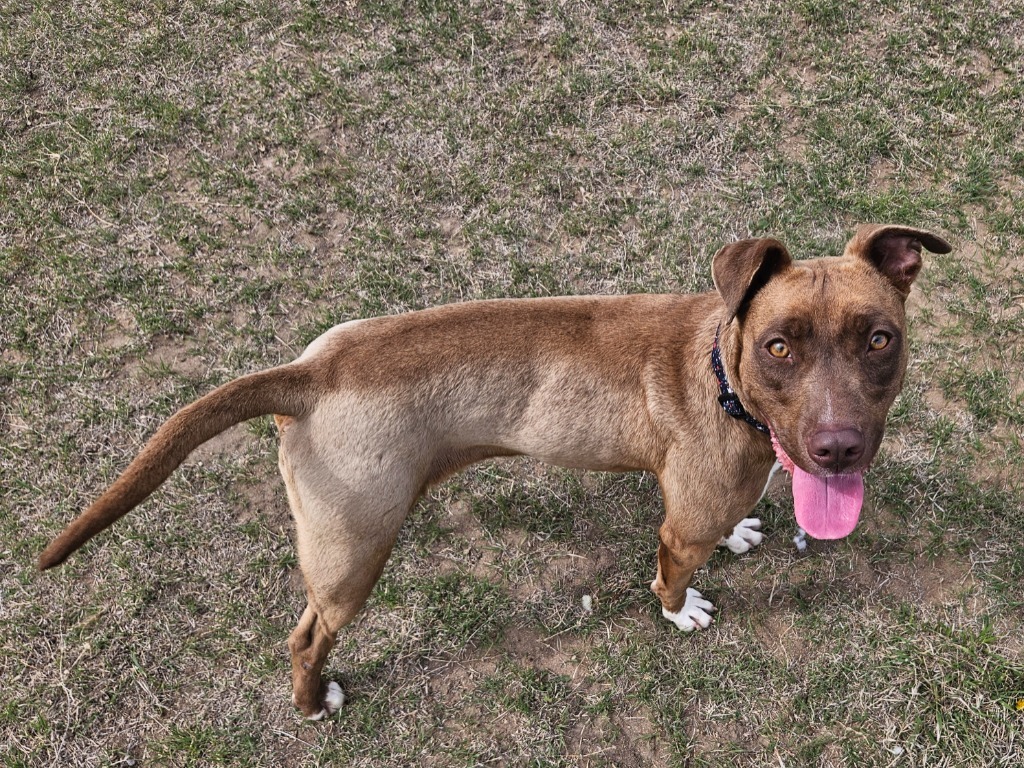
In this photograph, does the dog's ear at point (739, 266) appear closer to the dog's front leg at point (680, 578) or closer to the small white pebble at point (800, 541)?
the dog's front leg at point (680, 578)

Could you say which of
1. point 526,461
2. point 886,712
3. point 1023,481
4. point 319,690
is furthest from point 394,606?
point 1023,481

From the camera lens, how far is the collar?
126 inches

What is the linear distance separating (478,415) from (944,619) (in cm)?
301

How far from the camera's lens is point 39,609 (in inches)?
178

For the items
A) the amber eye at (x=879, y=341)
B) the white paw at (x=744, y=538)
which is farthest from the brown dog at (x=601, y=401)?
the white paw at (x=744, y=538)

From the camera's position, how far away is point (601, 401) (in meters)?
3.37

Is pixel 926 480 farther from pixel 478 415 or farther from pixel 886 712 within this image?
pixel 478 415

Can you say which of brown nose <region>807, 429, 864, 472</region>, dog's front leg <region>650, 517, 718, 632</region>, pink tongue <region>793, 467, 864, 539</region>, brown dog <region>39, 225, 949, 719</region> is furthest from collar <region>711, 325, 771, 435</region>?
dog's front leg <region>650, 517, 718, 632</region>

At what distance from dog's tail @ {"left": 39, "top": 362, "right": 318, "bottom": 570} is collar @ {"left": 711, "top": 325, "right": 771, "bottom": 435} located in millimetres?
1730

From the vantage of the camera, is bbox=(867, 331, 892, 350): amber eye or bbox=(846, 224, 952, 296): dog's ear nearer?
bbox=(867, 331, 892, 350): amber eye

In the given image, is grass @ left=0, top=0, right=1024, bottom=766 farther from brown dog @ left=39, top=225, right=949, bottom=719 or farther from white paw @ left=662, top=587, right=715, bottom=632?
brown dog @ left=39, top=225, right=949, bottom=719

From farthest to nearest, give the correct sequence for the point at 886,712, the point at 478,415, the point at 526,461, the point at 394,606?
the point at 526,461, the point at 394,606, the point at 886,712, the point at 478,415

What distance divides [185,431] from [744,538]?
10.3 feet

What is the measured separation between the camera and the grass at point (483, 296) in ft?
13.8
